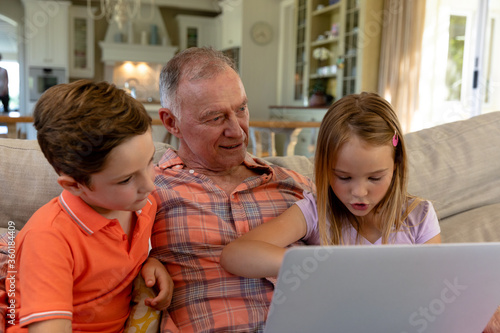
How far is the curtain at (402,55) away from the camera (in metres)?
4.76

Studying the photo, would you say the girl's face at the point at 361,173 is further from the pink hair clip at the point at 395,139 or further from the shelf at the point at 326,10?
the shelf at the point at 326,10

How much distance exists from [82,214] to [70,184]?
0.23ft

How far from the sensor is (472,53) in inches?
174

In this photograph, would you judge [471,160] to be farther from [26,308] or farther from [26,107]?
[26,107]

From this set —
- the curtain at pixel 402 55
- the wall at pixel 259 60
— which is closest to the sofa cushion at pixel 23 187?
the curtain at pixel 402 55

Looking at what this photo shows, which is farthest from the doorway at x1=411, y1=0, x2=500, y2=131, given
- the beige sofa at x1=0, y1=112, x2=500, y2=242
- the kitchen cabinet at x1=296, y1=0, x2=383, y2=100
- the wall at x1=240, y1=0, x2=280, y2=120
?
the wall at x1=240, y1=0, x2=280, y2=120

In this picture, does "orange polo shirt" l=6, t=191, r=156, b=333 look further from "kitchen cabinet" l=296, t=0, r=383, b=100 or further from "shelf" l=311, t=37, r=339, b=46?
"shelf" l=311, t=37, r=339, b=46

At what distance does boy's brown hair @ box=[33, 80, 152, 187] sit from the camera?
0.79m

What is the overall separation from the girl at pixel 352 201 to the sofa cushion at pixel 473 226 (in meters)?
0.39

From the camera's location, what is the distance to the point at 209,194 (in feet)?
4.09

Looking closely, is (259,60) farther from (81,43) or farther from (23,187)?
(23,187)

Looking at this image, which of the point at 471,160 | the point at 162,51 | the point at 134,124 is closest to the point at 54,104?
the point at 134,124

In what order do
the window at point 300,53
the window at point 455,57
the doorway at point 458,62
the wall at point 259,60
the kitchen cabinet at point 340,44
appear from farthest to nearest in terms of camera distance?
the wall at point 259,60 → the window at point 300,53 → the kitchen cabinet at point 340,44 → the window at point 455,57 → the doorway at point 458,62

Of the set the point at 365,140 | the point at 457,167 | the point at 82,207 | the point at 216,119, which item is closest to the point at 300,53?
the point at 457,167
